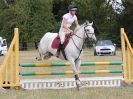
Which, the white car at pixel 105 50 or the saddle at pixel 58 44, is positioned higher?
the saddle at pixel 58 44

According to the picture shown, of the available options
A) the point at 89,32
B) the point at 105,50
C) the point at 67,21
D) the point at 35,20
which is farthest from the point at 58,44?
the point at 35,20

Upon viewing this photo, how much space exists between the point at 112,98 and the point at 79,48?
2612 mm

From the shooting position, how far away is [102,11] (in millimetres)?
69875

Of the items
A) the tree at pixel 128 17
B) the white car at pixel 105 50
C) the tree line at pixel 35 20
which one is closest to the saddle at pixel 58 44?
the white car at pixel 105 50

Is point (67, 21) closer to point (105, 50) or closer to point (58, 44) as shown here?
point (58, 44)

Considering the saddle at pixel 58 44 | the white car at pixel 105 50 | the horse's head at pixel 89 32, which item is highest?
the horse's head at pixel 89 32

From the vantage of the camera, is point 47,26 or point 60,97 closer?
point 60,97

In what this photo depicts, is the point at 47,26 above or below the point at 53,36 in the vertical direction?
below

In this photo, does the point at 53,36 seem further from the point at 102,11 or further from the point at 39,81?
the point at 102,11

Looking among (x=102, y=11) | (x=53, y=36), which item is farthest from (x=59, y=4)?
(x=53, y=36)

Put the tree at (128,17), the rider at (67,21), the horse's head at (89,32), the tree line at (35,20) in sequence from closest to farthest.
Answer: the horse's head at (89,32), the rider at (67,21), the tree at (128,17), the tree line at (35,20)

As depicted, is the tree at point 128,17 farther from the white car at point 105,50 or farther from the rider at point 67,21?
the rider at point 67,21

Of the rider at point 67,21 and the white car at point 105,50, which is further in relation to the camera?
the white car at point 105,50

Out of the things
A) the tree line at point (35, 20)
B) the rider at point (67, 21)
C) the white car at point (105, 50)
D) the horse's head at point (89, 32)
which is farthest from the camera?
the tree line at point (35, 20)
